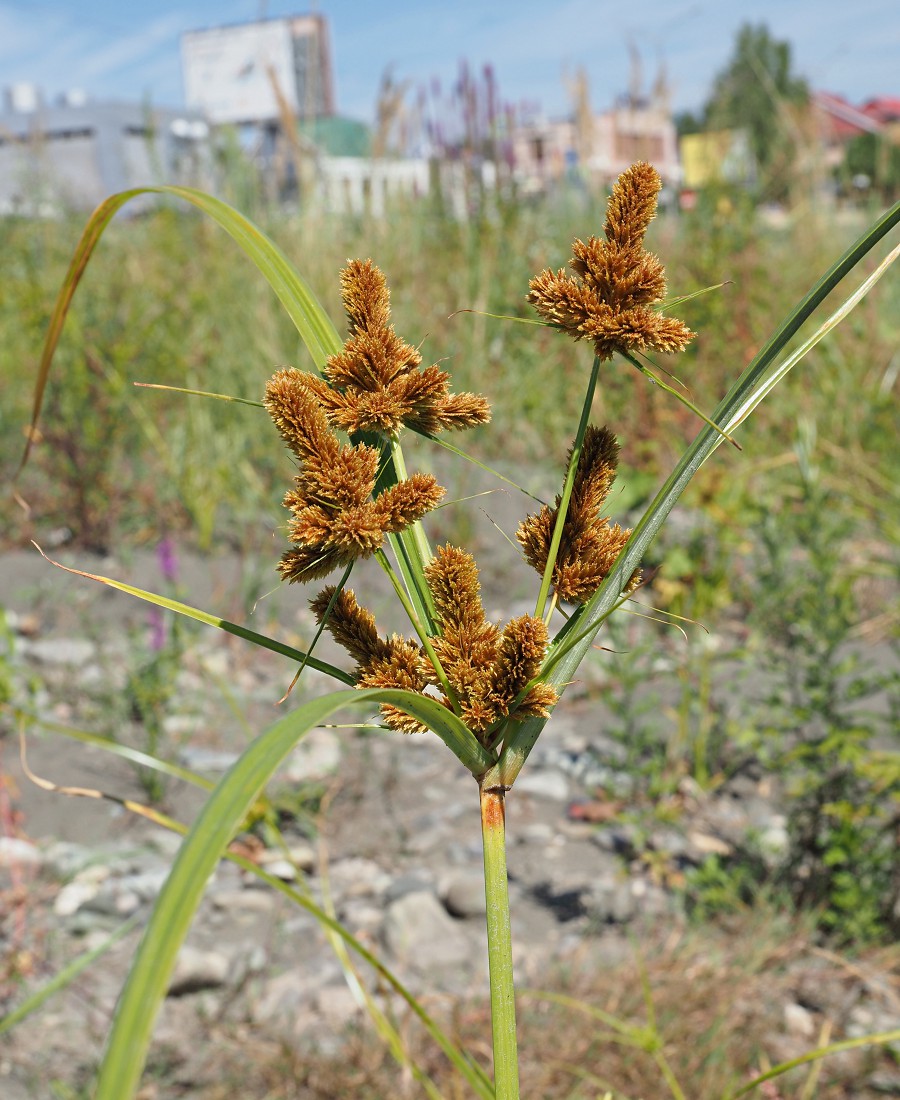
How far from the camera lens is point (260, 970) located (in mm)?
2361

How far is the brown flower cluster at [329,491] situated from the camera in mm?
535

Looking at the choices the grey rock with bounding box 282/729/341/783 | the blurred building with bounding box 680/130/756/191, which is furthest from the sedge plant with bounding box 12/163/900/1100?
the blurred building with bounding box 680/130/756/191

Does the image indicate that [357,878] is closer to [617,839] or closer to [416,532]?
[617,839]

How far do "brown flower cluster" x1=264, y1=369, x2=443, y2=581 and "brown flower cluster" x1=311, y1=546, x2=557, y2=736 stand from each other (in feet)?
0.12

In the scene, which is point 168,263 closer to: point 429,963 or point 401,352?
point 429,963

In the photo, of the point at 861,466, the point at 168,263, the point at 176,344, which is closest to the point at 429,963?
the point at 861,466

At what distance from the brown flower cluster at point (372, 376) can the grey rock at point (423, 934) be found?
2.00 meters

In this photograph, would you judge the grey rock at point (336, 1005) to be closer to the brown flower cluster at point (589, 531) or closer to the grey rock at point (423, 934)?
the grey rock at point (423, 934)

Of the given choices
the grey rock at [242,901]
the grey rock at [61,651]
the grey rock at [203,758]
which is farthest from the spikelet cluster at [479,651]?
the grey rock at [61,651]

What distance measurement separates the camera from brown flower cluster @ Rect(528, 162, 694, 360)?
1.88 ft

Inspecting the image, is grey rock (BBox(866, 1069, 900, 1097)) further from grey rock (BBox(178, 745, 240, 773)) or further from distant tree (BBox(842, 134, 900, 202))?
distant tree (BBox(842, 134, 900, 202))

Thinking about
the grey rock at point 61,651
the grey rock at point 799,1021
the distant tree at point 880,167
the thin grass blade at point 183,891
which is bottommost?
the grey rock at point 799,1021

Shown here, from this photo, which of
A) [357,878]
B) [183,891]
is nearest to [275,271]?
[183,891]

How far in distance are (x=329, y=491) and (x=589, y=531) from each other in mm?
167
